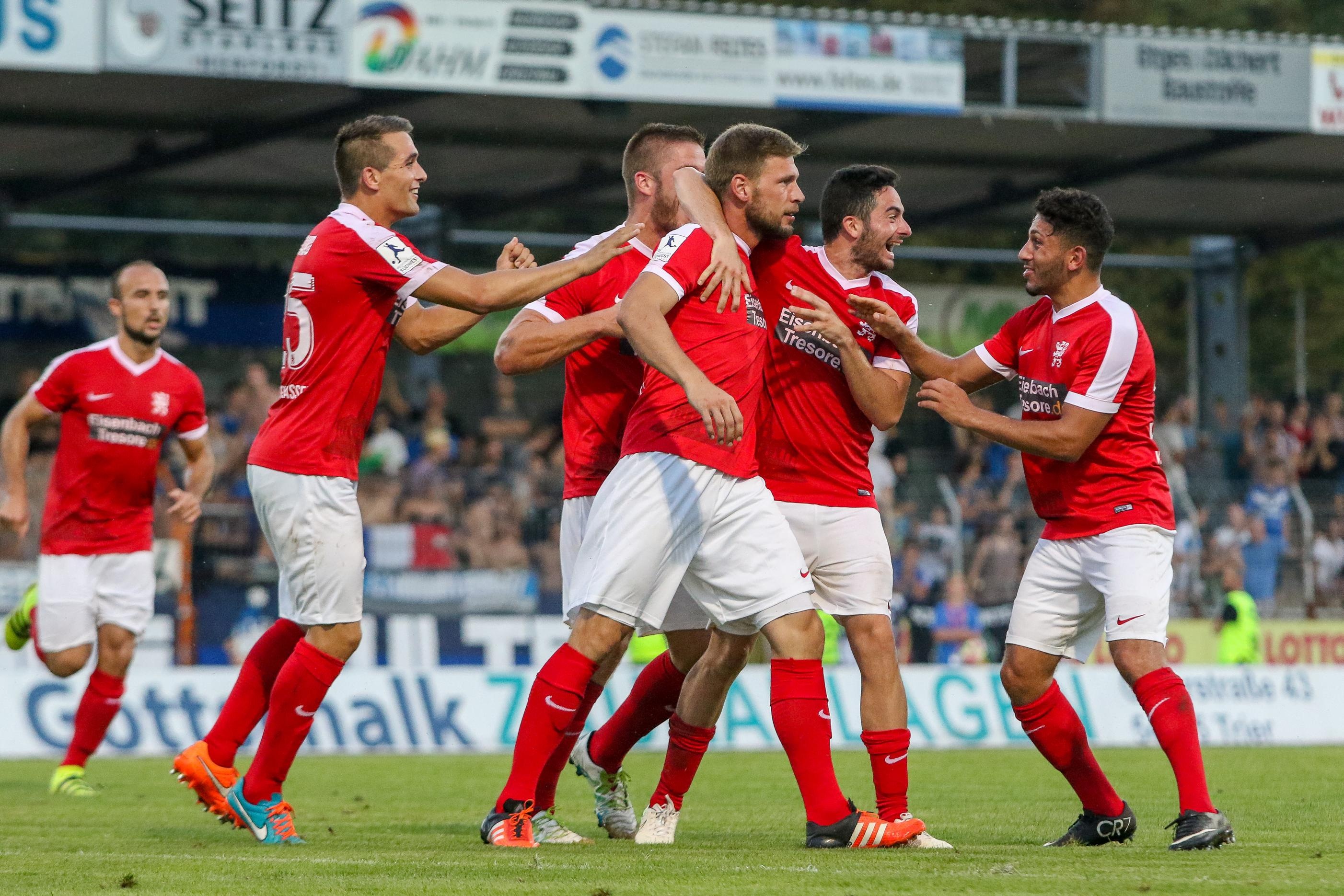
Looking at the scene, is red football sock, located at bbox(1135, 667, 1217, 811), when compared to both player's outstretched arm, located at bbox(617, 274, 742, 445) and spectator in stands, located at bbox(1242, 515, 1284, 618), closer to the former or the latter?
player's outstretched arm, located at bbox(617, 274, 742, 445)

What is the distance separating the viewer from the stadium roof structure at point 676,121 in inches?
723

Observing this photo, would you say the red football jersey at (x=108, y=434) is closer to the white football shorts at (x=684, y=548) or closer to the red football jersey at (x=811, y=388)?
the red football jersey at (x=811, y=388)

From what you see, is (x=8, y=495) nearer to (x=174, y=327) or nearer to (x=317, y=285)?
(x=317, y=285)

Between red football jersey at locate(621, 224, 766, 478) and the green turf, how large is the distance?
1.42m

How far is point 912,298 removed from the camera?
701cm

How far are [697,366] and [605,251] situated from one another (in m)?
0.58

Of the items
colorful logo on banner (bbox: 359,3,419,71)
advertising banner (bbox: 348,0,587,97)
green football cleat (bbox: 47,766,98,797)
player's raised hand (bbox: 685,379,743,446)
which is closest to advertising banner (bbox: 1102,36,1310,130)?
advertising banner (bbox: 348,0,587,97)

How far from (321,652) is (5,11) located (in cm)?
1102

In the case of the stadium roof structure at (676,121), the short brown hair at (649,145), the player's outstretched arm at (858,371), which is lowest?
the player's outstretched arm at (858,371)

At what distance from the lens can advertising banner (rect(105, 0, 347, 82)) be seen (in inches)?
630

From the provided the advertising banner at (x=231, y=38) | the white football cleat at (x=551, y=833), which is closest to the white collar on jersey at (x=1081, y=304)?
the white football cleat at (x=551, y=833)

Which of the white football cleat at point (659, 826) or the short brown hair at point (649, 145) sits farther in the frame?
the short brown hair at point (649, 145)

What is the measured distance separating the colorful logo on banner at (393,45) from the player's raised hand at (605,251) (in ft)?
35.5

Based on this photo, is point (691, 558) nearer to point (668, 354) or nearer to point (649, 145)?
point (668, 354)
